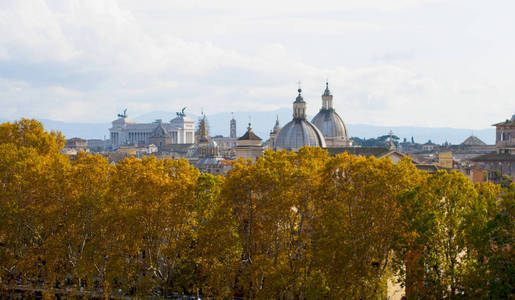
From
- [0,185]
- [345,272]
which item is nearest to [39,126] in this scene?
[0,185]

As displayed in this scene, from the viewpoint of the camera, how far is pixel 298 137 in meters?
113

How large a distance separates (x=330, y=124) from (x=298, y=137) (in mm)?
25653

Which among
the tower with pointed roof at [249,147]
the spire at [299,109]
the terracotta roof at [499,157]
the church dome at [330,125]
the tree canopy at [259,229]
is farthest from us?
the church dome at [330,125]

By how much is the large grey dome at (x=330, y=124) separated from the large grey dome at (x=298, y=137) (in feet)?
67.9

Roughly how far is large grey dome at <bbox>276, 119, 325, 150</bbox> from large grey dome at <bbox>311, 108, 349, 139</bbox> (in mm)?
20703

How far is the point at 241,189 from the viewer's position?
41.1 meters

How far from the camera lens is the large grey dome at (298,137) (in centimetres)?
11300

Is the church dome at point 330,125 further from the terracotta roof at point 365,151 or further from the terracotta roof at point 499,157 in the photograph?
the terracotta roof at point 499,157

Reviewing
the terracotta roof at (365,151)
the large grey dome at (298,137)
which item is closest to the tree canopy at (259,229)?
the terracotta roof at (365,151)

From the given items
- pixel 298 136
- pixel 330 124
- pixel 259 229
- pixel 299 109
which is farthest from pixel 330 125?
pixel 259 229

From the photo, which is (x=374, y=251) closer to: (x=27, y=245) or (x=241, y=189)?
(x=241, y=189)

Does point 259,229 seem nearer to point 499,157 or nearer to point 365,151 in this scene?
→ point 365,151

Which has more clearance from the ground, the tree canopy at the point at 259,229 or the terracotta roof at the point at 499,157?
the terracotta roof at the point at 499,157

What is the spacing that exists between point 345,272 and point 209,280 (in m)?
8.66
